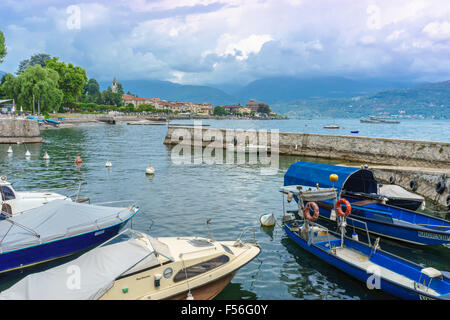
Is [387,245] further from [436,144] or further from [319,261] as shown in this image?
[436,144]

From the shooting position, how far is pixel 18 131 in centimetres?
5447

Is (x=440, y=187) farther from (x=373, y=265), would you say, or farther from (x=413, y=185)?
(x=373, y=265)

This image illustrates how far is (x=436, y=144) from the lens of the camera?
33031 millimetres

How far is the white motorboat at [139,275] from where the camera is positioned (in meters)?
8.49

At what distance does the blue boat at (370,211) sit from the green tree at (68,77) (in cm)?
11331

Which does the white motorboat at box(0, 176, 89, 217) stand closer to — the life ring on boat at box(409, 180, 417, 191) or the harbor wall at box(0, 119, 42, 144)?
the life ring on boat at box(409, 180, 417, 191)

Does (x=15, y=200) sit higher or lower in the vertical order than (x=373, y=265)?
higher

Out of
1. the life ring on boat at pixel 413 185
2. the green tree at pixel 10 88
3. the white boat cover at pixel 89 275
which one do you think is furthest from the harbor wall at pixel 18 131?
the life ring on boat at pixel 413 185

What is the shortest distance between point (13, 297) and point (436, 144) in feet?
118

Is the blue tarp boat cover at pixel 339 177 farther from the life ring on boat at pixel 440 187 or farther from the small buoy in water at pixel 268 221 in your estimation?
Answer: the life ring on boat at pixel 440 187

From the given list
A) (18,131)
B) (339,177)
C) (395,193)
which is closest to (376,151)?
(395,193)

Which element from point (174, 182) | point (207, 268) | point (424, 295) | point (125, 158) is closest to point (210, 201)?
point (174, 182)

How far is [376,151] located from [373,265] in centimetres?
2928
